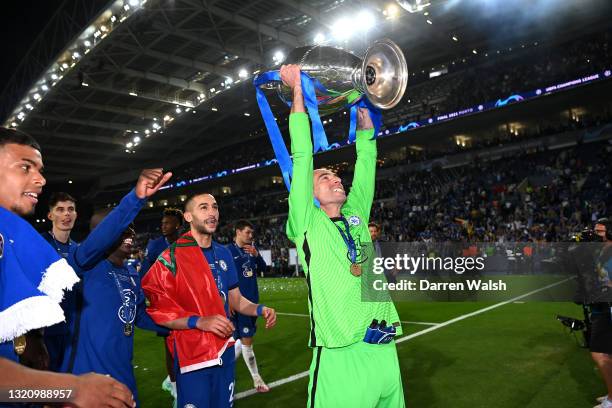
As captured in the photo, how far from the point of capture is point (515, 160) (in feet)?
93.7

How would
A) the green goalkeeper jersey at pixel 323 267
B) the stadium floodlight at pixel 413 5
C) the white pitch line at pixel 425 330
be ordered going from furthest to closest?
the stadium floodlight at pixel 413 5 → the white pitch line at pixel 425 330 → the green goalkeeper jersey at pixel 323 267

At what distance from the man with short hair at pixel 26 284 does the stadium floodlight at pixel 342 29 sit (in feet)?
70.5

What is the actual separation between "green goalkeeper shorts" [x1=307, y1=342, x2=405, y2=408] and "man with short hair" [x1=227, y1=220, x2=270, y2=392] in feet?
11.6

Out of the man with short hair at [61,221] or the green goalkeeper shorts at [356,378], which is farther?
the man with short hair at [61,221]

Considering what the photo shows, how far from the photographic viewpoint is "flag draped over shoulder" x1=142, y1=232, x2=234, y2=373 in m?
3.30

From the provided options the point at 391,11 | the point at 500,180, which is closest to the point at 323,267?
the point at 391,11

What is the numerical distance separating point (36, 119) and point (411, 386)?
110 ft

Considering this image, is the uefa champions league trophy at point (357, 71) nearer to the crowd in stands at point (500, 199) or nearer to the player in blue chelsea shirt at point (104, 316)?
the player in blue chelsea shirt at point (104, 316)

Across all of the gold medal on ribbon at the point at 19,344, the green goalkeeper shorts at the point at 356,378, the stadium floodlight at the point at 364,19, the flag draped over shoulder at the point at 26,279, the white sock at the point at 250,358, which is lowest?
the white sock at the point at 250,358

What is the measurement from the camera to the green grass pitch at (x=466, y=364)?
511 centimetres

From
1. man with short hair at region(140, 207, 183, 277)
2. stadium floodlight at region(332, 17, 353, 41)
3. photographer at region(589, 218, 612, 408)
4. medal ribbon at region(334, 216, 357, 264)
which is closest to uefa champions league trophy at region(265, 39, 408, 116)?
medal ribbon at region(334, 216, 357, 264)

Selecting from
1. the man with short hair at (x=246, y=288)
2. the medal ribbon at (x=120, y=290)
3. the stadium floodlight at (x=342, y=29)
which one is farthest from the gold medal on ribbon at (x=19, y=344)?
the stadium floodlight at (x=342, y=29)

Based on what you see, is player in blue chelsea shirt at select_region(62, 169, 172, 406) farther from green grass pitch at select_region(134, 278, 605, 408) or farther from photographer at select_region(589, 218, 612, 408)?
photographer at select_region(589, 218, 612, 408)

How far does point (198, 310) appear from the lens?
3494mm
